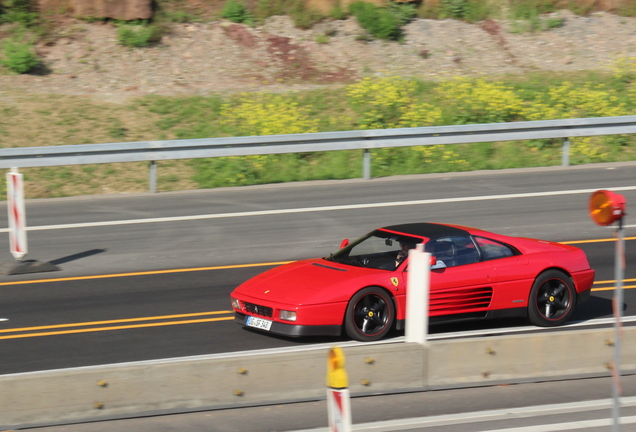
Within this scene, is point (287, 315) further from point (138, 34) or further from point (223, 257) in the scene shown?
point (138, 34)

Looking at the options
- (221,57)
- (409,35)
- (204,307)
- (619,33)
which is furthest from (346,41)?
(204,307)

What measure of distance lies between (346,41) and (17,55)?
9415 millimetres

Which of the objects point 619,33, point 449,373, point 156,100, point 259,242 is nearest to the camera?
point 449,373

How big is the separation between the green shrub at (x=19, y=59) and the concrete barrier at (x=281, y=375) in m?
17.0

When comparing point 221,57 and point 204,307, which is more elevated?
point 221,57

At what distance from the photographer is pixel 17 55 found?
75.3 feet

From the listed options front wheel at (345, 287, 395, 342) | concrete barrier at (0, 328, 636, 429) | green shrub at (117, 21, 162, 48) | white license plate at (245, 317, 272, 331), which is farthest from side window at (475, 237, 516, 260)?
green shrub at (117, 21, 162, 48)

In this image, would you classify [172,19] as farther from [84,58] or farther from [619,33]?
[619,33]

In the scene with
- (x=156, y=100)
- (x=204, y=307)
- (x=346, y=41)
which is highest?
(x=346, y=41)

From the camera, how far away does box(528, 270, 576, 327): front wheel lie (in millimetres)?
10125

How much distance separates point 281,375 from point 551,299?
4.01 meters

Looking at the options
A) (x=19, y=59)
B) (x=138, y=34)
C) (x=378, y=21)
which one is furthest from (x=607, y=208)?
(x=378, y=21)

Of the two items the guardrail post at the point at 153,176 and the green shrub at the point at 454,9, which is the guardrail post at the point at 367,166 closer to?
the guardrail post at the point at 153,176

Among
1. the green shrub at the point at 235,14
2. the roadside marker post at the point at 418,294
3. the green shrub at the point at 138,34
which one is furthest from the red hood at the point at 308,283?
the green shrub at the point at 235,14
